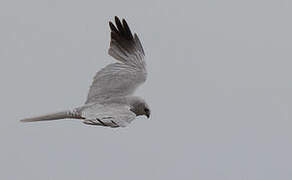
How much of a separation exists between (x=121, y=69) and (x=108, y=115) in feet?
11.8

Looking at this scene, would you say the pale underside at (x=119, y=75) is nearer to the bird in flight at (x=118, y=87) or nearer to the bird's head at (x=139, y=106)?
the bird in flight at (x=118, y=87)

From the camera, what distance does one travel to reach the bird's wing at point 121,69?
16595 mm

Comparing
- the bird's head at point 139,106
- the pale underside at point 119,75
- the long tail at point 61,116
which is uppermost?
the pale underside at point 119,75

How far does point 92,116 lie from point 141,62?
12.5 ft

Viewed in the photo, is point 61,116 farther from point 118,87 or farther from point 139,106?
point 118,87

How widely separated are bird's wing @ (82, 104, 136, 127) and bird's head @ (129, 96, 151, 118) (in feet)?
2.12

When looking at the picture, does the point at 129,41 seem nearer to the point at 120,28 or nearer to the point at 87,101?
the point at 120,28

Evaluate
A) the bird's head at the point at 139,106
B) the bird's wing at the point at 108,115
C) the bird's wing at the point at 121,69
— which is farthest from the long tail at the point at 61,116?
the bird's head at the point at 139,106

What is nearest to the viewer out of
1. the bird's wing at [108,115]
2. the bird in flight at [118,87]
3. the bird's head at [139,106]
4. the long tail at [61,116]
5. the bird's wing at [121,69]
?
the bird's wing at [108,115]

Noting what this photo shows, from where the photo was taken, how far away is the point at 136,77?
17.3 meters

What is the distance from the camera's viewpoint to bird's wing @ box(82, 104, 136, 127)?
12555 millimetres

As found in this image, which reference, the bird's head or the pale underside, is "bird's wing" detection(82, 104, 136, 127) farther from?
the bird's head

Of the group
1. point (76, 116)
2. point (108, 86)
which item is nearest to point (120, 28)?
point (108, 86)

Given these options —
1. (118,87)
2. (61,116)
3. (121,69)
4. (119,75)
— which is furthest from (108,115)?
(121,69)
